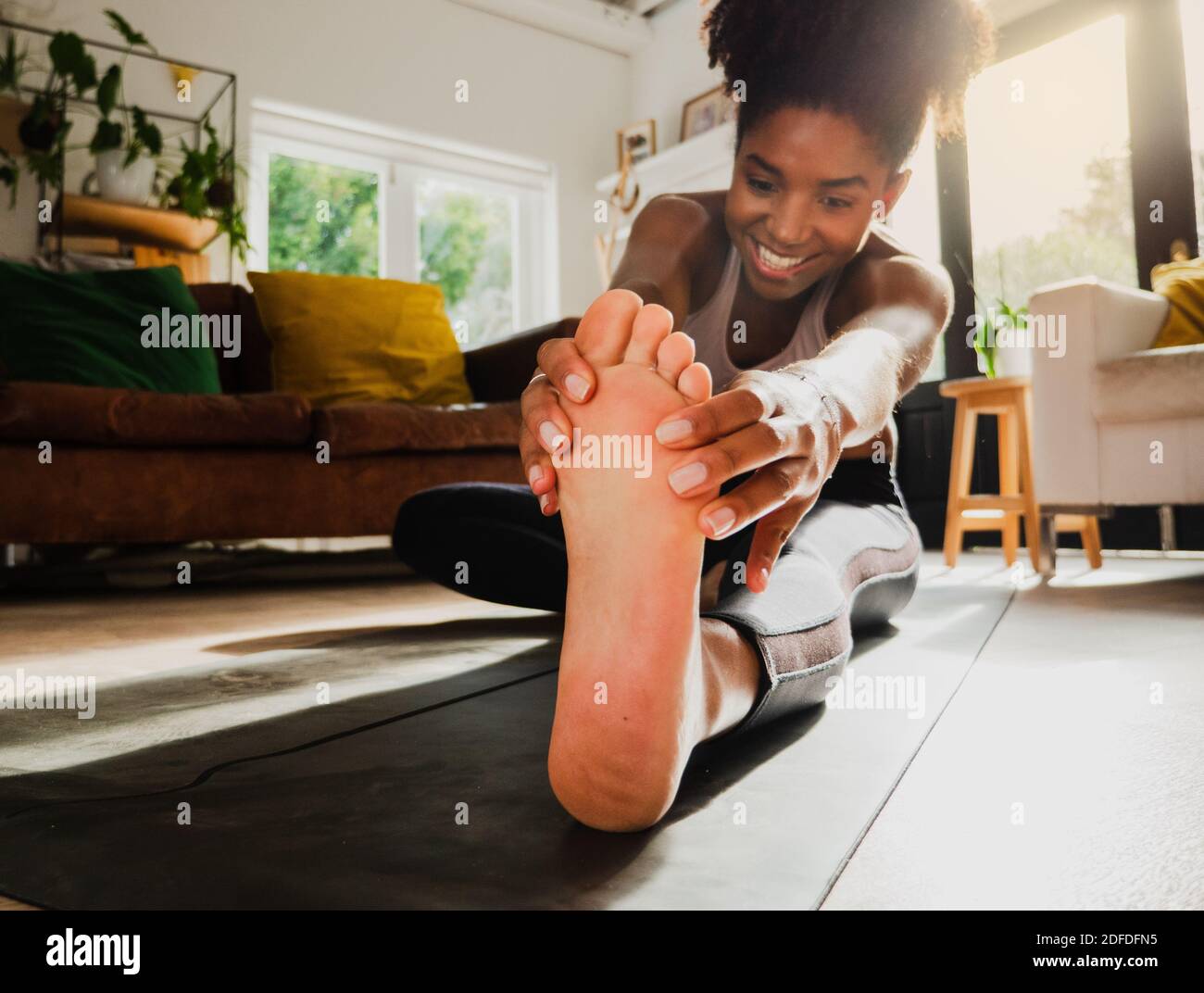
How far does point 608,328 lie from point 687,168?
437cm

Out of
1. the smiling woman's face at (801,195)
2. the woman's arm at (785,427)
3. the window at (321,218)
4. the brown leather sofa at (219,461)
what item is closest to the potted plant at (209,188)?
the window at (321,218)

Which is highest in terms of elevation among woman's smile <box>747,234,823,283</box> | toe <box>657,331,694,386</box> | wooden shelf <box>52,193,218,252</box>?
wooden shelf <box>52,193,218,252</box>

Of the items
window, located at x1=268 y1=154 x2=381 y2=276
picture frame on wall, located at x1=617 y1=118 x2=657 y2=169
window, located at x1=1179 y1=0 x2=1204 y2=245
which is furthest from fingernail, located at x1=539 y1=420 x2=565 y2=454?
picture frame on wall, located at x1=617 y1=118 x2=657 y2=169

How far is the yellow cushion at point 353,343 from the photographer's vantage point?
2.76 metres

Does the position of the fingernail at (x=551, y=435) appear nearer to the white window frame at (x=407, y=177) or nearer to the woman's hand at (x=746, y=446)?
the woman's hand at (x=746, y=446)

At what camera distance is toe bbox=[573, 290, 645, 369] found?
0.55m

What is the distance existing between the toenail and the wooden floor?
0.21m

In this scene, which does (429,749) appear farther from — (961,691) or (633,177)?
(633,177)

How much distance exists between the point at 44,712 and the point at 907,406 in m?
3.51

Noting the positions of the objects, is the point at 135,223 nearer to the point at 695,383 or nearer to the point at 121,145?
the point at 121,145

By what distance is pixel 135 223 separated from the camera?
3.47 metres

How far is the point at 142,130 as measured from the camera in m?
3.46

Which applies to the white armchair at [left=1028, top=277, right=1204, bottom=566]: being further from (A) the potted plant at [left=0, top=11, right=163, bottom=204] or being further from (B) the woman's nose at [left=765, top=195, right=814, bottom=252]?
(A) the potted plant at [left=0, top=11, right=163, bottom=204]
